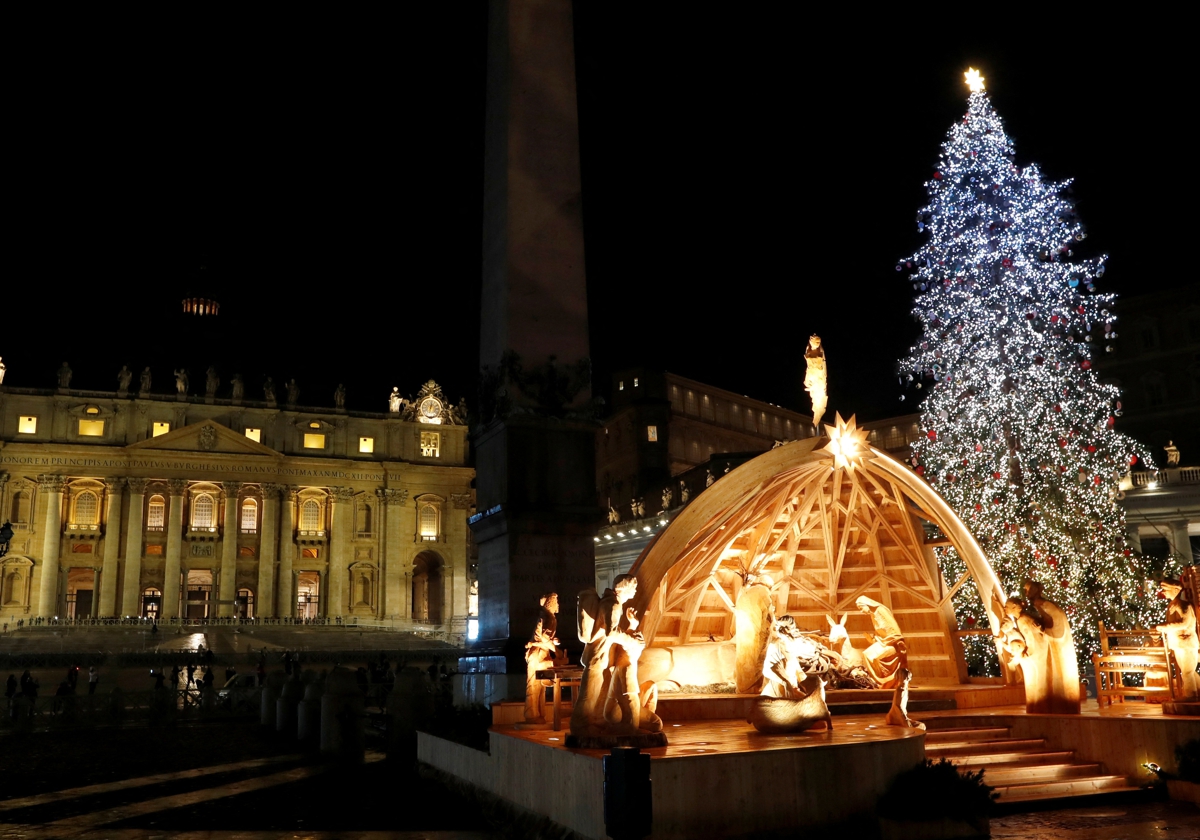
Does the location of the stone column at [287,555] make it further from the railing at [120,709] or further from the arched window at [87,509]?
the railing at [120,709]

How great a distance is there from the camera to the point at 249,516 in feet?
255

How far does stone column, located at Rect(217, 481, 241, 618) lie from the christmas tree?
201ft

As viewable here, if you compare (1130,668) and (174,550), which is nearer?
(1130,668)

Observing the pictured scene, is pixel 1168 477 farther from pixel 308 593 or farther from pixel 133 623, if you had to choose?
pixel 308 593

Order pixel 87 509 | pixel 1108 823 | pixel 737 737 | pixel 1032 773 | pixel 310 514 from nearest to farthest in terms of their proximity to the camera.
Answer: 1. pixel 1108 823
2. pixel 737 737
3. pixel 1032 773
4. pixel 87 509
5. pixel 310 514

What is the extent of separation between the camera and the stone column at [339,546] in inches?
3049

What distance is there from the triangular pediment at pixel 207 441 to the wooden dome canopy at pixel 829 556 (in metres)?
64.4

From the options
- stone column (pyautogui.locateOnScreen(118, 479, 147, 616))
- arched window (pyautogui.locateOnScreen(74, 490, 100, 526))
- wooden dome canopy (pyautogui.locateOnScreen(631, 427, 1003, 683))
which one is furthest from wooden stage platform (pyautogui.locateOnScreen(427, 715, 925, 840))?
arched window (pyautogui.locateOnScreen(74, 490, 100, 526))

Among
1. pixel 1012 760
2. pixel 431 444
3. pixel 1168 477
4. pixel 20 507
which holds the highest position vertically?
A: pixel 431 444

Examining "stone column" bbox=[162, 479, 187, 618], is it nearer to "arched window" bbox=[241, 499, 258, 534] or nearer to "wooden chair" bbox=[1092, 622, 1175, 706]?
"arched window" bbox=[241, 499, 258, 534]

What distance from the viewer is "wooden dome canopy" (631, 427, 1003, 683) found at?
14.7 metres

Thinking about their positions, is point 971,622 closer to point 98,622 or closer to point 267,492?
point 98,622

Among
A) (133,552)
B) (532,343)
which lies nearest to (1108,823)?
(532,343)

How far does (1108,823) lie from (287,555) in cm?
7279
